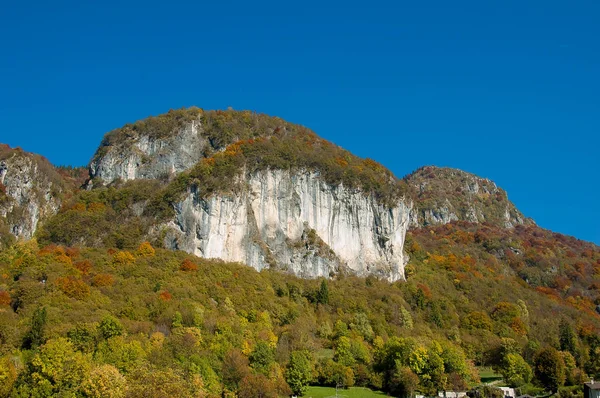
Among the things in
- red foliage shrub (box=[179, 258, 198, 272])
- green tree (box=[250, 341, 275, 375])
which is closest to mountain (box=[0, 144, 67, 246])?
red foliage shrub (box=[179, 258, 198, 272])

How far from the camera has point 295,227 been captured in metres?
110

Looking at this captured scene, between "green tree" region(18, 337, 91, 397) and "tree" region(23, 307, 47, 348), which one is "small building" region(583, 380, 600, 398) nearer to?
"green tree" region(18, 337, 91, 397)

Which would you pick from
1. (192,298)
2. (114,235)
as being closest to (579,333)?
(192,298)

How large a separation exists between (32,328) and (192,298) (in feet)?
72.7

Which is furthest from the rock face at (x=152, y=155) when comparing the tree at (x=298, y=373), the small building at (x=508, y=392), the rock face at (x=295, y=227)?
the small building at (x=508, y=392)

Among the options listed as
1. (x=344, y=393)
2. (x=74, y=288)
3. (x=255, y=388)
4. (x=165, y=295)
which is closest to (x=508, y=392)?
(x=344, y=393)

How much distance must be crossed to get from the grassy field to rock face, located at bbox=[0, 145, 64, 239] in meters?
56.3

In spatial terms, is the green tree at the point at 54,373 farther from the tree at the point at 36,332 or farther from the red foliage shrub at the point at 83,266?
the red foliage shrub at the point at 83,266

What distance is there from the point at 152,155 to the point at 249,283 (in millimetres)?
36746

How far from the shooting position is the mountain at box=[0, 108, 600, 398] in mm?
63812

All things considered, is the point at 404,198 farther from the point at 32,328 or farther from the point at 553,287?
Answer: the point at 32,328

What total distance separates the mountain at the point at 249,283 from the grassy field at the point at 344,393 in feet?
4.05

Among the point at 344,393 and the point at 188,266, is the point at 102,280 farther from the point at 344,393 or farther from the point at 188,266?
the point at 344,393

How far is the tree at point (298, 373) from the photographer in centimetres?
6788
